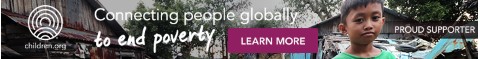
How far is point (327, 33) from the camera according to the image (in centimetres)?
539

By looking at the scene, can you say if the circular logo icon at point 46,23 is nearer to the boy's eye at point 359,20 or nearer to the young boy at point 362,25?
the young boy at point 362,25

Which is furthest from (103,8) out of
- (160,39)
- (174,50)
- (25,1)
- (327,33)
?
(327,33)

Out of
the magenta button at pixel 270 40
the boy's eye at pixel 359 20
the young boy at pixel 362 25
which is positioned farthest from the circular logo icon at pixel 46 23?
the boy's eye at pixel 359 20

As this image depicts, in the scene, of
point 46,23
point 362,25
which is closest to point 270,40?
point 46,23

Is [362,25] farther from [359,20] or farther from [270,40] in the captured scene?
[270,40]

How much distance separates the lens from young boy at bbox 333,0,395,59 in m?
2.27

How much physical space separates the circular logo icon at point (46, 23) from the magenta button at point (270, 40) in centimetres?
161

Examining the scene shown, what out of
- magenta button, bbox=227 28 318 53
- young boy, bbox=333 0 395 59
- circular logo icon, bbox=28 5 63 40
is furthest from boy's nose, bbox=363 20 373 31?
circular logo icon, bbox=28 5 63 40

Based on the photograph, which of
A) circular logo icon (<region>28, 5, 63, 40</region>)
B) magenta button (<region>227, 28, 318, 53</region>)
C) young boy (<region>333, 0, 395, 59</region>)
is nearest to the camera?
young boy (<region>333, 0, 395, 59</region>)

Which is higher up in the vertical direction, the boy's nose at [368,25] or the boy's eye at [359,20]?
the boy's eye at [359,20]

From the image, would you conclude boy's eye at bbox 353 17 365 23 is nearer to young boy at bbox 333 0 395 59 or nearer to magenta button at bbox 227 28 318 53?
young boy at bbox 333 0 395 59

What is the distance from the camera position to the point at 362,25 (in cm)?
235

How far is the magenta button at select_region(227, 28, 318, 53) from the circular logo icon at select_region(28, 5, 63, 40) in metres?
1.61

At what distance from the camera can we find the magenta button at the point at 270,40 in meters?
4.75
